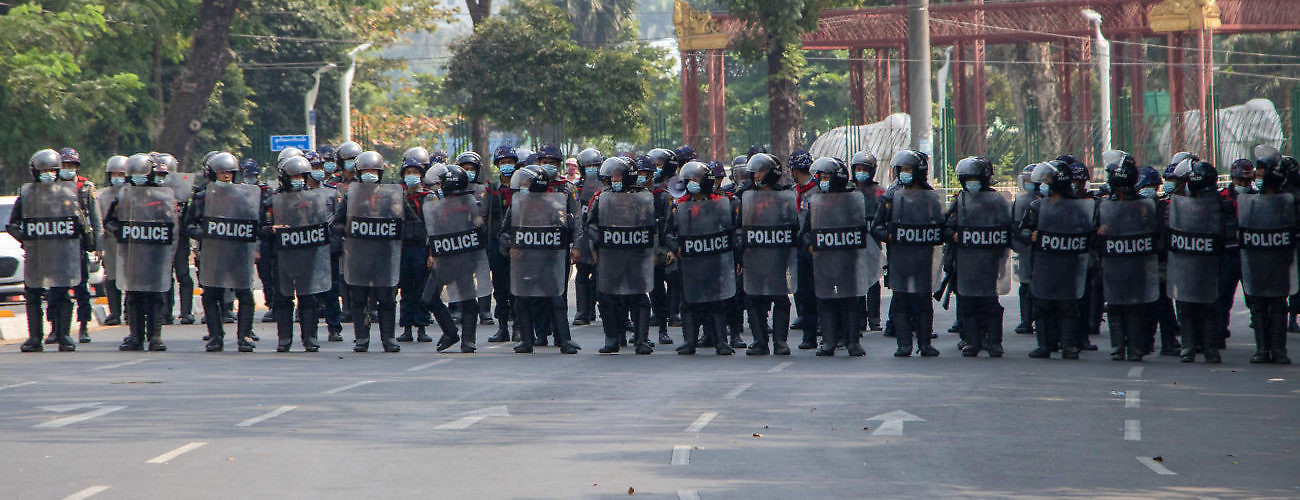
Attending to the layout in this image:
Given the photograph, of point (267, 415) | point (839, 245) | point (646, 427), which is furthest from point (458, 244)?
point (646, 427)

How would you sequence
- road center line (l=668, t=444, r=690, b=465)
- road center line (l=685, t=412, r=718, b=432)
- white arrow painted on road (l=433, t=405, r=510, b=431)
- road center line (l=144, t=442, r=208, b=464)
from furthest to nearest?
white arrow painted on road (l=433, t=405, r=510, b=431) → road center line (l=685, t=412, r=718, b=432) → road center line (l=144, t=442, r=208, b=464) → road center line (l=668, t=444, r=690, b=465)

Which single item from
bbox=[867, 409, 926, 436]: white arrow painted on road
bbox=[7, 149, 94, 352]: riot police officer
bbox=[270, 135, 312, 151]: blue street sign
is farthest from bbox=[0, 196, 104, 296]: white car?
bbox=[867, 409, 926, 436]: white arrow painted on road

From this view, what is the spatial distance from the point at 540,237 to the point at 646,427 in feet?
15.1

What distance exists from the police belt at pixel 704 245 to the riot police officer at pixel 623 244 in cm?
31

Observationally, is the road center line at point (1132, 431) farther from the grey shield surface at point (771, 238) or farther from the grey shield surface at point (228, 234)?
the grey shield surface at point (228, 234)

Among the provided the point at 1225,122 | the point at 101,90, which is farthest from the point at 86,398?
the point at 1225,122

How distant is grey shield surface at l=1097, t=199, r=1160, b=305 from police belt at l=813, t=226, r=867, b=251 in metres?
2.02

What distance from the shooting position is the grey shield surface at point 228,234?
48.4 feet

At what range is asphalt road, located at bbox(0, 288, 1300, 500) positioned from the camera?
811 cm

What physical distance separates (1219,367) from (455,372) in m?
6.11

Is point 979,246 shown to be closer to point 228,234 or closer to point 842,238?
point 842,238

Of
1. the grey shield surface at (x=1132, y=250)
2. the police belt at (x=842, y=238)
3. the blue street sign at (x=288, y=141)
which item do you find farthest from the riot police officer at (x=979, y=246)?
the blue street sign at (x=288, y=141)

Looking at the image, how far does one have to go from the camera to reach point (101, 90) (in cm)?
3089

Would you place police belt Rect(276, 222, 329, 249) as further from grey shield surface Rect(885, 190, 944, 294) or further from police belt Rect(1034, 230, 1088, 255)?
police belt Rect(1034, 230, 1088, 255)
